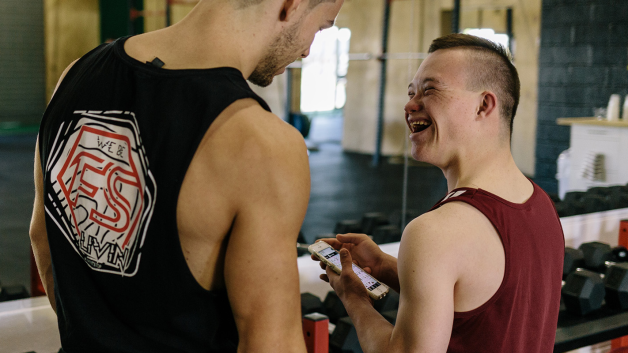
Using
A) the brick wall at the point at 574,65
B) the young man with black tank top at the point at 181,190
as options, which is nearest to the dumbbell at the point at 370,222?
the young man with black tank top at the point at 181,190

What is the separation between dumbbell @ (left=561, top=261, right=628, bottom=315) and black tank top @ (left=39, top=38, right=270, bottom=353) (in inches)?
57.5

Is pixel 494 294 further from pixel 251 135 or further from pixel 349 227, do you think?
pixel 349 227

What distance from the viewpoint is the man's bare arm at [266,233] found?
632 millimetres

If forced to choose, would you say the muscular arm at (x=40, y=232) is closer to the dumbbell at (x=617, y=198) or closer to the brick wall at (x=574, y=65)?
the dumbbell at (x=617, y=198)

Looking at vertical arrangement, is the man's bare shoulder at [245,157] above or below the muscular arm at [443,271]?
above

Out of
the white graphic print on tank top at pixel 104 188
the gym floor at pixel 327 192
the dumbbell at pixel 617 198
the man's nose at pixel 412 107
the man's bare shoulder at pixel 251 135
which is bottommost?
the gym floor at pixel 327 192

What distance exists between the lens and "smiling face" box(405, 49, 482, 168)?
91cm

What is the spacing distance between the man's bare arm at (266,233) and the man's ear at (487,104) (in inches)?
14.6

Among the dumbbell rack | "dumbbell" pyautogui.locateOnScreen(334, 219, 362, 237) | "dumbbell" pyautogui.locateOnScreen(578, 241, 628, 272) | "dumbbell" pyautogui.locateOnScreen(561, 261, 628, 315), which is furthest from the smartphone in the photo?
"dumbbell" pyautogui.locateOnScreen(334, 219, 362, 237)

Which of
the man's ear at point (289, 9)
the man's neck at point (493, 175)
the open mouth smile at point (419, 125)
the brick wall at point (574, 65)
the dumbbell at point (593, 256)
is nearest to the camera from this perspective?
the man's ear at point (289, 9)

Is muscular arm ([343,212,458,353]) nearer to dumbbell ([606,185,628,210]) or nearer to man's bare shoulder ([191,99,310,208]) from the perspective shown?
man's bare shoulder ([191,99,310,208])

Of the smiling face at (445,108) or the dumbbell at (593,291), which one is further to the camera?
the dumbbell at (593,291)

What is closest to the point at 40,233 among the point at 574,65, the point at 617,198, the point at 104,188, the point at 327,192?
the point at 104,188

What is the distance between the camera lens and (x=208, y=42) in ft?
2.33
